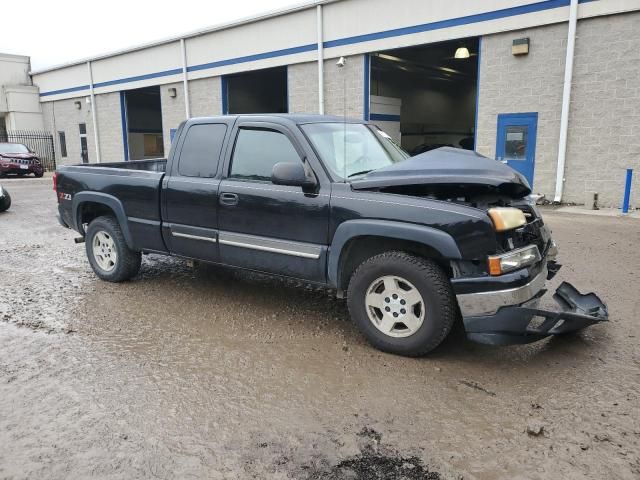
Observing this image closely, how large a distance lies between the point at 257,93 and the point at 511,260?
22555 mm

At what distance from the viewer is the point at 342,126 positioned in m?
5.19

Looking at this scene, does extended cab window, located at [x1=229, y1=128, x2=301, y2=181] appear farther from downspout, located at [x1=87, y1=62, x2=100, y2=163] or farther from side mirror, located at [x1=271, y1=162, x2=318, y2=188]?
downspout, located at [x1=87, y1=62, x2=100, y2=163]

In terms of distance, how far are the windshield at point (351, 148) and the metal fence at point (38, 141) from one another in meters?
29.8

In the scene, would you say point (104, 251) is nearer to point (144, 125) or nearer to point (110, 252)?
point (110, 252)

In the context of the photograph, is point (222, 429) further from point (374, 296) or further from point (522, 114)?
point (522, 114)

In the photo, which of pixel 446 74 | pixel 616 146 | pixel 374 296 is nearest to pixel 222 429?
pixel 374 296

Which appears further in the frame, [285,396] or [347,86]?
[347,86]

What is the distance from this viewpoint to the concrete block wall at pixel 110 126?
2552 cm

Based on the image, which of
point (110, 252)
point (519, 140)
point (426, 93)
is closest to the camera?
point (110, 252)

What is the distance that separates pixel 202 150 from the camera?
17.3ft

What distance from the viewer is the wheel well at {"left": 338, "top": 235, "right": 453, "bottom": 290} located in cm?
402

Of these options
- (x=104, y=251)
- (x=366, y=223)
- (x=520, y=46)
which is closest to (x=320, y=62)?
(x=520, y=46)

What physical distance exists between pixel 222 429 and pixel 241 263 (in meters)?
2.09

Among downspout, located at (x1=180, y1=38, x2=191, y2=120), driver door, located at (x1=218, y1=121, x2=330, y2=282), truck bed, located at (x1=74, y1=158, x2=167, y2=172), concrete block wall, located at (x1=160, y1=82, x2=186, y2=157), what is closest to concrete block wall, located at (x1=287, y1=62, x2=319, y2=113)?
downspout, located at (x1=180, y1=38, x2=191, y2=120)
